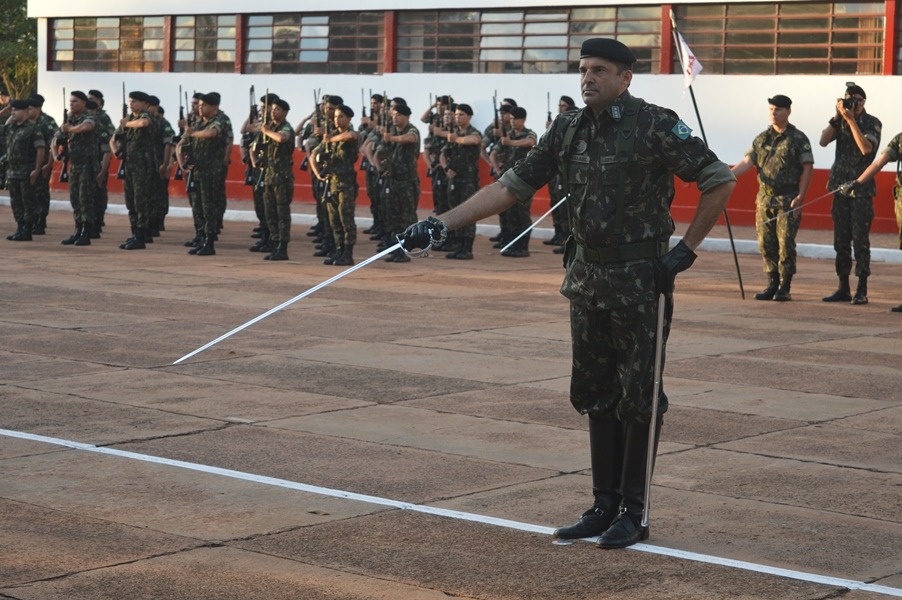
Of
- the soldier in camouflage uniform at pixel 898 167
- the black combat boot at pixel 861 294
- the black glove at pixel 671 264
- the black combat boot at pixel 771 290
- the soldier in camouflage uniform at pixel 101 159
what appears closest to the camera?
the black glove at pixel 671 264

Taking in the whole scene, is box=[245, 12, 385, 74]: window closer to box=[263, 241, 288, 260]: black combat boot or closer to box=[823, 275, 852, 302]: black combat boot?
box=[263, 241, 288, 260]: black combat boot

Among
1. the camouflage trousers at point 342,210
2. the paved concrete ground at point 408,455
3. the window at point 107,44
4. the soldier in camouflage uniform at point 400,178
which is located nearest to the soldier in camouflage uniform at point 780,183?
the paved concrete ground at point 408,455

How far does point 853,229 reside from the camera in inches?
619

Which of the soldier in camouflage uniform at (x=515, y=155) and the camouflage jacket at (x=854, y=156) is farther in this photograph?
the soldier in camouflage uniform at (x=515, y=155)

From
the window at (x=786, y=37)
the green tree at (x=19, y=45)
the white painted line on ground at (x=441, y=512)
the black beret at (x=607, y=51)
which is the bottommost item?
the white painted line on ground at (x=441, y=512)

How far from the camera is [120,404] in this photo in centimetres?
915

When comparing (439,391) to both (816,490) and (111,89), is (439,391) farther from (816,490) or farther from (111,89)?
(111,89)

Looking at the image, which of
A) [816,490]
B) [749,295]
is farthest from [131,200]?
[816,490]

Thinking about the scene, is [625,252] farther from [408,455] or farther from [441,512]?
[408,455]

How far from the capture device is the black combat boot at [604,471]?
6.24 metres

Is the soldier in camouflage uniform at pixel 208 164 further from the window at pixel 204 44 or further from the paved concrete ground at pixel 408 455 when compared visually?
the window at pixel 204 44

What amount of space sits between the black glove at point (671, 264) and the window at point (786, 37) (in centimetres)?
1919

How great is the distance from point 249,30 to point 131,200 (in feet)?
39.2

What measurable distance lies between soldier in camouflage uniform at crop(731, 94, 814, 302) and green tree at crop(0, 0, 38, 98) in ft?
127
